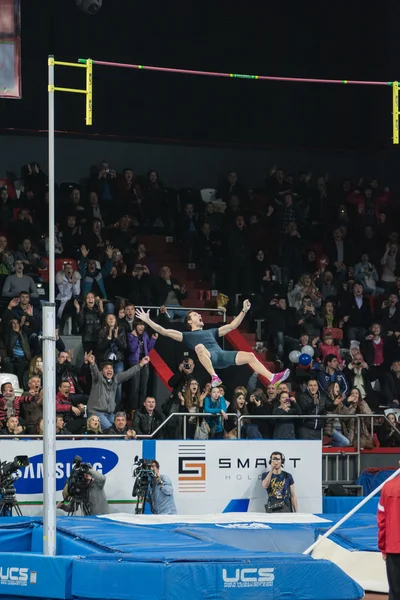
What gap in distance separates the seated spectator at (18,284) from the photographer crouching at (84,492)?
5266mm

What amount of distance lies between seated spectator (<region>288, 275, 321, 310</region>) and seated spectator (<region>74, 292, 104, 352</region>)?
5124 mm

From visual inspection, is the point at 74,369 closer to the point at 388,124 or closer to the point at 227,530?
the point at 227,530

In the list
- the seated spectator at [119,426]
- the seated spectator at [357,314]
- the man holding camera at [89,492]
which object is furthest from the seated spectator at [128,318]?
the seated spectator at [357,314]

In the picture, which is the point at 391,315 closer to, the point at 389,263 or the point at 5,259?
the point at 389,263

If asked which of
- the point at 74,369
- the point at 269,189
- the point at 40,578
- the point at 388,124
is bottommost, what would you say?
the point at 40,578

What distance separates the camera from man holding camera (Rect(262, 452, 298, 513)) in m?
18.8

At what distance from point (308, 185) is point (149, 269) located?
16.4 feet

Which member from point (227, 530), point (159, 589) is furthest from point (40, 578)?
point (227, 530)

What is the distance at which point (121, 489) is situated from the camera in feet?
60.5

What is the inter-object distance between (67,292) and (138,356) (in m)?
2.13

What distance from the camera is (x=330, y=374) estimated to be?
22.2 m

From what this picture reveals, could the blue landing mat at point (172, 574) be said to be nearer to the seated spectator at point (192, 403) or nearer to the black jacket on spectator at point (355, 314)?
the seated spectator at point (192, 403)

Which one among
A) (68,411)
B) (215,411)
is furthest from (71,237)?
(215,411)

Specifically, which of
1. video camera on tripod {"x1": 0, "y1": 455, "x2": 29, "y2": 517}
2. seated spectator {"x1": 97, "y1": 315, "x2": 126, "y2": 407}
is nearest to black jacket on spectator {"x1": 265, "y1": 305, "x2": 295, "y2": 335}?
seated spectator {"x1": 97, "y1": 315, "x2": 126, "y2": 407}
